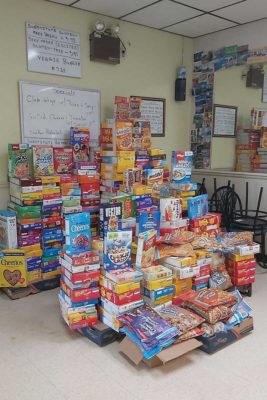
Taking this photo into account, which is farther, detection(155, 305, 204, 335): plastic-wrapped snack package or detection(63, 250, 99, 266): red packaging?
detection(63, 250, 99, 266): red packaging

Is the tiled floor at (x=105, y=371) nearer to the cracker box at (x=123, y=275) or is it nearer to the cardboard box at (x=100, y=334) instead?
the cardboard box at (x=100, y=334)

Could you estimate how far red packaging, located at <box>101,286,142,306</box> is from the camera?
2.36 m

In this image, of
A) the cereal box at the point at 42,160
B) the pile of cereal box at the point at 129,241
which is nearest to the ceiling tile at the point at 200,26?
the pile of cereal box at the point at 129,241

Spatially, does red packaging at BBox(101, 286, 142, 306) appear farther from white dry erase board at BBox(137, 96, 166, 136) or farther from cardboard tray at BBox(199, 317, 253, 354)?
white dry erase board at BBox(137, 96, 166, 136)

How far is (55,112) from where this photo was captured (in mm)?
3717

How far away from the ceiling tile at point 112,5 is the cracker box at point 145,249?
2.39 m

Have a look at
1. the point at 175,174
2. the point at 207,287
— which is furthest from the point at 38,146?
the point at 207,287

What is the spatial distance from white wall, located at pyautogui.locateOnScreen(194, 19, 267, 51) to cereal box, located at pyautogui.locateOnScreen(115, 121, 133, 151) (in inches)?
74.8

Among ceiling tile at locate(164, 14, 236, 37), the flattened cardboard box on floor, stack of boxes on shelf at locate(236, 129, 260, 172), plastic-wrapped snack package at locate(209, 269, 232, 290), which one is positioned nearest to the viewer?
the flattened cardboard box on floor

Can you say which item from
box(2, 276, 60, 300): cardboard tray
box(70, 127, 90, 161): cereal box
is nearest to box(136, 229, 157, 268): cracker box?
box(2, 276, 60, 300): cardboard tray

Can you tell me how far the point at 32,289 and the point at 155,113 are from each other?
2646 mm

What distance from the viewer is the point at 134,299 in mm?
2445

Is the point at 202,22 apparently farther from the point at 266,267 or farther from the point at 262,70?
the point at 266,267

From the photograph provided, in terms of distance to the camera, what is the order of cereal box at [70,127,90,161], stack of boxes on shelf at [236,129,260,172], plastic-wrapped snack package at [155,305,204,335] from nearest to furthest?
1. plastic-wrapped snack package at [155,305,204,335]
2. cereal box at [70,127,90,161]
3. stack of boxes on shelf at [236,129,260,172]
